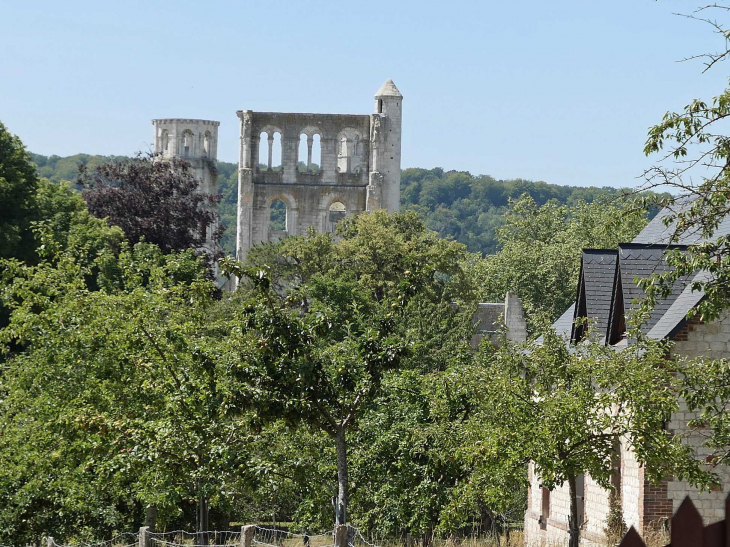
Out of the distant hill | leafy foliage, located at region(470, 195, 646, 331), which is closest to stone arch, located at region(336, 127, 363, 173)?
leafy foliage, located at region(470, 195, 646, 331)

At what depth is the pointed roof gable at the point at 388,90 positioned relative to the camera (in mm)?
Result: 61406

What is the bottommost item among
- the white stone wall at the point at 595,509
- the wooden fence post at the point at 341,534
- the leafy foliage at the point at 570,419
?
the white stone wall at the point at 595,509

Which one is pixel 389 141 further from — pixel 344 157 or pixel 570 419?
pixel 570 419

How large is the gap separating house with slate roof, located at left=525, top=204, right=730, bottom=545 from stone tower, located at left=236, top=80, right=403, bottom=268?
4115 centimetres

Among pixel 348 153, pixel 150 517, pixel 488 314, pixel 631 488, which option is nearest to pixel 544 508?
pixel 631 488

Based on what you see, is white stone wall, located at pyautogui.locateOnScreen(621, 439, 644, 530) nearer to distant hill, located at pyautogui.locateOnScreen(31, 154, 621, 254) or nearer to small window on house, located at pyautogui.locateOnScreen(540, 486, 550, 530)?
small window on house, located at pyautogui.locateOnScreen(540, 486, 550, 530)

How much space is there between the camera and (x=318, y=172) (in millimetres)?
62000

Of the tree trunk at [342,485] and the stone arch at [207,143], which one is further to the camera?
the stone arch at [207,143]

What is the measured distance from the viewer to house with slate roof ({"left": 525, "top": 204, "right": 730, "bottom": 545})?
16781 millimetres

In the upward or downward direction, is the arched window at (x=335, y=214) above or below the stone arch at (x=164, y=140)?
below

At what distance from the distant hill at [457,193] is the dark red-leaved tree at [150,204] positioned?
63.4 meters

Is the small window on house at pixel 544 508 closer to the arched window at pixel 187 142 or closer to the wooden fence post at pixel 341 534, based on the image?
the wooden fence post at pixel 341 534

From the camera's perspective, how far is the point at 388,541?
722 inches

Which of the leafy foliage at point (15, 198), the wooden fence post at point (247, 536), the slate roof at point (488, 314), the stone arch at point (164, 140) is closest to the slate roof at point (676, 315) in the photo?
the wooden fence post at point (247, 536)
